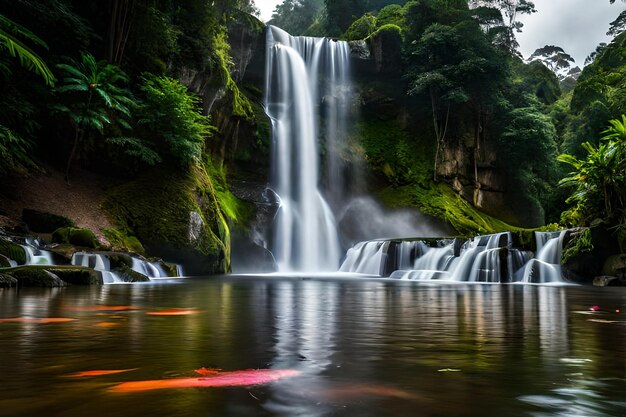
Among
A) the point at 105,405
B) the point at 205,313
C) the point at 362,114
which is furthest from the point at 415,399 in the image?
the point at 362,114

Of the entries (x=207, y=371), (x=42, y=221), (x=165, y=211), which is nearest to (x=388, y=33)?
(x=165, y=211)

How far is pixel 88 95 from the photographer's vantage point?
680 inches

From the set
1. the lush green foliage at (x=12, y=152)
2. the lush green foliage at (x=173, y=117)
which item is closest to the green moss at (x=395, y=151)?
the lush green foliage at (x=173, y=117)

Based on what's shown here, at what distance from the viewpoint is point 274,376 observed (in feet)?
7.26

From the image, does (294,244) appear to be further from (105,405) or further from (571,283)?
(105,405)

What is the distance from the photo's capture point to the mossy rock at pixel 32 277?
29.6ft

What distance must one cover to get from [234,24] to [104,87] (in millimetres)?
13483

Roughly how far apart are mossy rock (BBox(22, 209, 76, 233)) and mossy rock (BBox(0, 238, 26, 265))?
10.2 feet

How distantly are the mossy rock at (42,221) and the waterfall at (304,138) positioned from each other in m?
10.9

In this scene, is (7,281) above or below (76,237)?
below

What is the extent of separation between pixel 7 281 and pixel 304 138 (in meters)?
20.7

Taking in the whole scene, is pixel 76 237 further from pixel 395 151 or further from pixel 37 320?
pixel 395 151

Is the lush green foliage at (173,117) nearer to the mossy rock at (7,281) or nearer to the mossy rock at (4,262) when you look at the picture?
the mossy rock at (4,262)

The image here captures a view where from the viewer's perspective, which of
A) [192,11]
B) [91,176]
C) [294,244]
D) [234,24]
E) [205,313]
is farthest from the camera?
[234,24]
